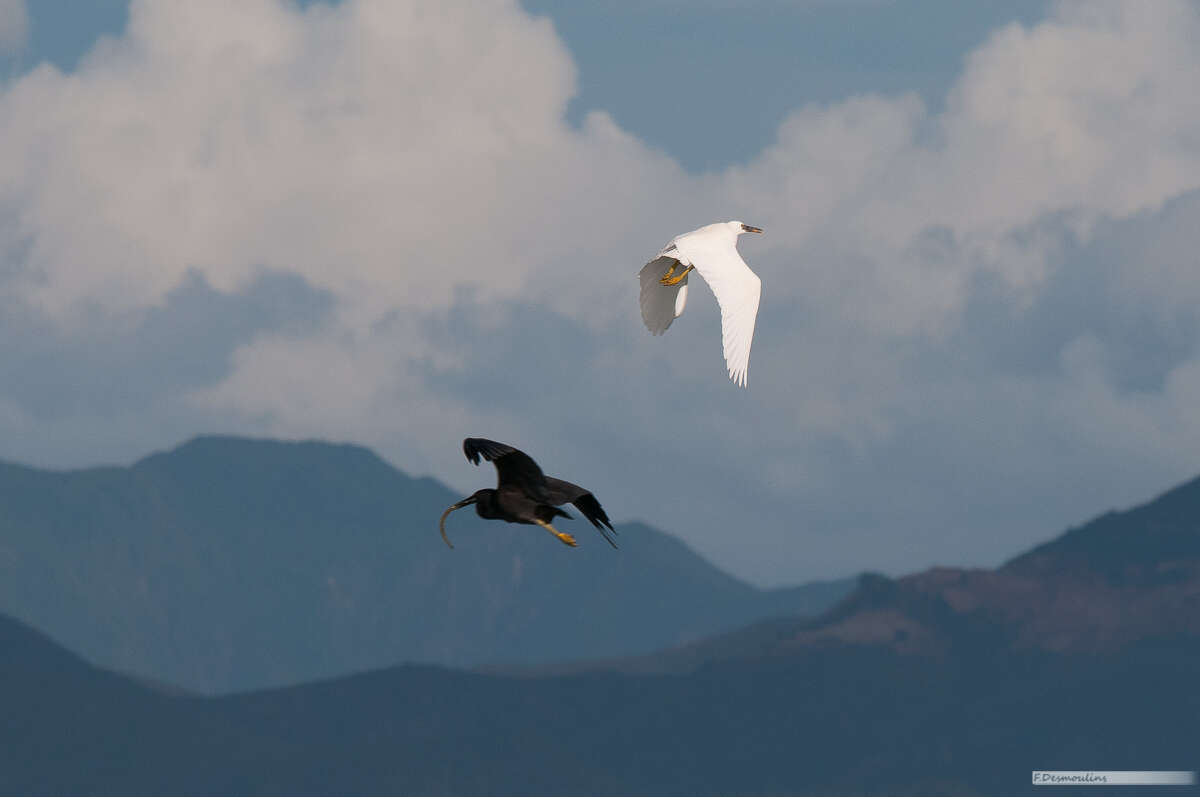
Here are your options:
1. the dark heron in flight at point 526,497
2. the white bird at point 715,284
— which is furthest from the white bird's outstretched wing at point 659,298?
the dark heron in flight at point 526,497

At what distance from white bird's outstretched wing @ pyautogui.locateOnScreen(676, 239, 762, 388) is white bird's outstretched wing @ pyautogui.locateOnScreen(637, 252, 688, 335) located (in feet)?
8.73

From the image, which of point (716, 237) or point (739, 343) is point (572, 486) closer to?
point (739, 343)

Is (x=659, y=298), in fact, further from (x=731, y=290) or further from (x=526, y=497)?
(x=526, y=497)

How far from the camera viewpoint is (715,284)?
52.4m

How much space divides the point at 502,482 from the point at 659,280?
70.4 ft

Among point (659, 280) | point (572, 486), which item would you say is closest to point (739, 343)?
point (572, 486)

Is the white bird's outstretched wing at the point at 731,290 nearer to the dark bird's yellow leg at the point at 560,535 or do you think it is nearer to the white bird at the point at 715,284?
the white bird at the point at 715,284

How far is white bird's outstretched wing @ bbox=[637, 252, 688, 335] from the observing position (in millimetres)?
60750

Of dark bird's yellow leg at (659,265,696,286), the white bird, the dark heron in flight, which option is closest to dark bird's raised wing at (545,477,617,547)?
the dark heron in flight

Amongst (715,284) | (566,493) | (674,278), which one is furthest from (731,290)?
(566,493)

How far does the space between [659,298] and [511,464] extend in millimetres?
22393

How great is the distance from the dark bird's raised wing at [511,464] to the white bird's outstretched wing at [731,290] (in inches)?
292

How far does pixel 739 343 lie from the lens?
4812cm

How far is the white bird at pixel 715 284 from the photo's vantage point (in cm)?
4847
